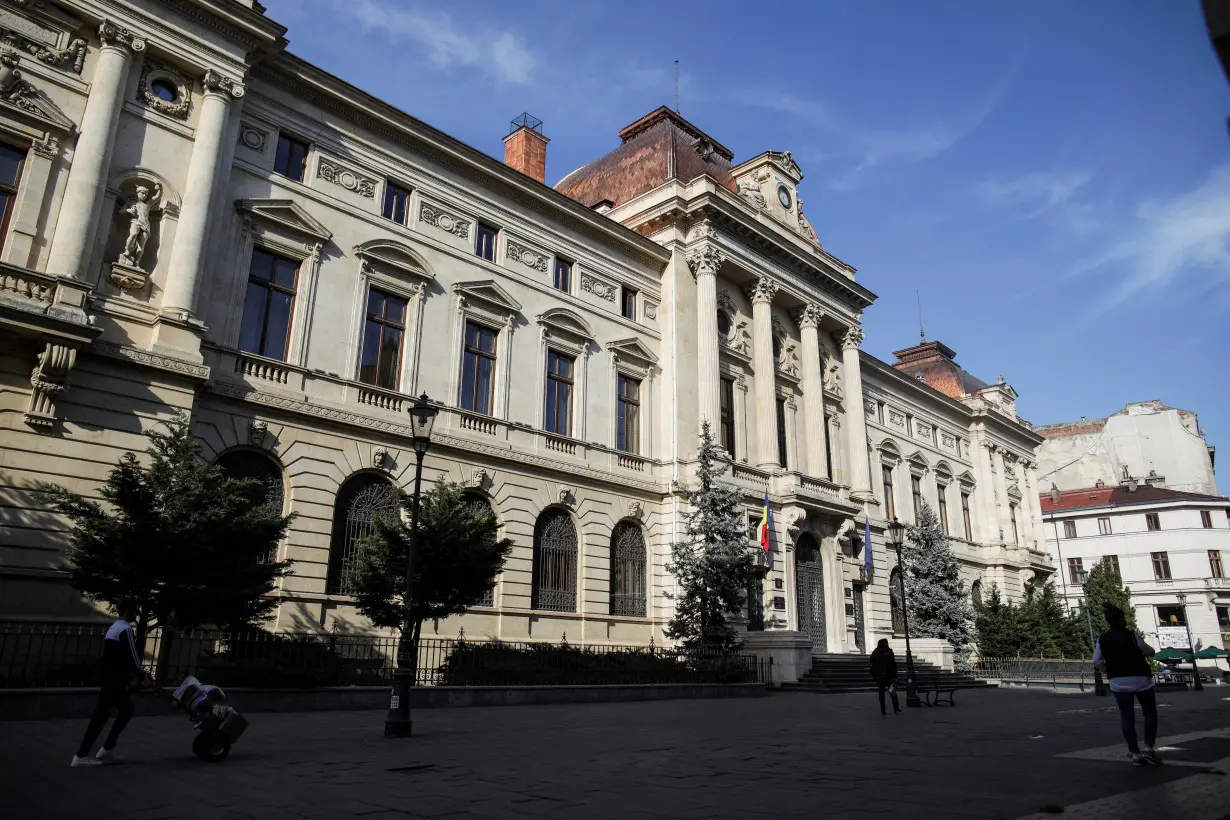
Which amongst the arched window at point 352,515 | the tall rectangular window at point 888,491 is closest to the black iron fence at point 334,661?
the arched window at point 352,515

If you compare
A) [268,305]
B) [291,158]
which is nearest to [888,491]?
[268,305]

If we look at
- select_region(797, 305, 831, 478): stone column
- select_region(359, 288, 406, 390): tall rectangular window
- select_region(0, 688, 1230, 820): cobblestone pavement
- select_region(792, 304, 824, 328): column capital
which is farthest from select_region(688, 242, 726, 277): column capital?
select_region(0, 688, 1230, 820): cobblestone pavement

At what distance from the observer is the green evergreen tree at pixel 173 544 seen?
13906mm

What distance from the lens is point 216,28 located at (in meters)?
21.2

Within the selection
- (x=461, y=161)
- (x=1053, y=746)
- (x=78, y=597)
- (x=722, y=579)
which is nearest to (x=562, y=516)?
(x=722, y=579)

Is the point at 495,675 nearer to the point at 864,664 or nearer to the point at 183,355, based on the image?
the point at 183,355

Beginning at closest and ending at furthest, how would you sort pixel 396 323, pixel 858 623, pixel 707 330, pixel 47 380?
pixel 47 380
pixel 396 323
pixel 707 330
pixel 858 623

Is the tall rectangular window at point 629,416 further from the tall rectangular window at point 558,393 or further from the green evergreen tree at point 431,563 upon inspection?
the green evergreen tree at point 431,563

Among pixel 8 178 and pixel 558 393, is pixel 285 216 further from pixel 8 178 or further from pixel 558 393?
pixel 558 393

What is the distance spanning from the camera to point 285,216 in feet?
74.5

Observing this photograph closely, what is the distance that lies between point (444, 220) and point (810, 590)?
2105 cm

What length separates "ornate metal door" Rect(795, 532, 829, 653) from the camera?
34375mm

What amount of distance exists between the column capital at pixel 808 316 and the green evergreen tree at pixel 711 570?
12588mm

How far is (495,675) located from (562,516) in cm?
879
